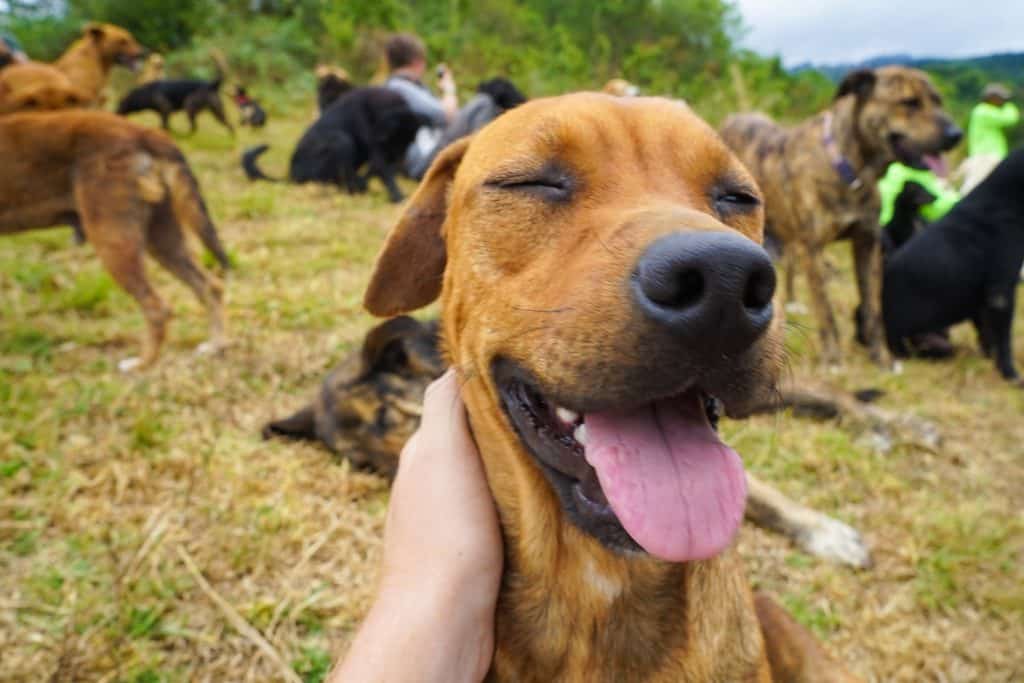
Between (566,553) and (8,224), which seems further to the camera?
(8,224)

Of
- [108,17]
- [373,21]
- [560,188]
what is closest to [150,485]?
[560,188]

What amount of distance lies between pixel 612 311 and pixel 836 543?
2518 mm

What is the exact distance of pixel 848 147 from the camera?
582 centimetres

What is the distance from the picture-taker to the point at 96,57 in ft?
32.2

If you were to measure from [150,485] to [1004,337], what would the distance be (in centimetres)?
663

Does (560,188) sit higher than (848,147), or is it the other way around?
(560,188)

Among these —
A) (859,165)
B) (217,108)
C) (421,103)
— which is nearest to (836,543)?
(859,165)

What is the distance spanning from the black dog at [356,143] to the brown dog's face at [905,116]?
6.75 meters

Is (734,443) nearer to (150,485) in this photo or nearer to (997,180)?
(150,485)

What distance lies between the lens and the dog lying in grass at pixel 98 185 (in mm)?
4824

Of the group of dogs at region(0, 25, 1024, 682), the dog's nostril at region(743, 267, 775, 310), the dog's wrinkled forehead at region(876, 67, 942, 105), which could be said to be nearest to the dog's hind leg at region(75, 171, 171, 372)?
the group of dogs at region(0, 25, 1024, 682)

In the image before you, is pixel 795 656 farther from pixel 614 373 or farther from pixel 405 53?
pixel 405 53

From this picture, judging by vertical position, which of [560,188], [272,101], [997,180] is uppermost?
[560,188]

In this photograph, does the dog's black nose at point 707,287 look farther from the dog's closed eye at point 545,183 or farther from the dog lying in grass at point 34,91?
the dog lying in grass at point 34,91
